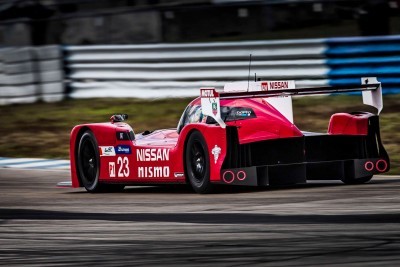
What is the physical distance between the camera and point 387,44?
720 inches

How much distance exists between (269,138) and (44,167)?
5171 mm

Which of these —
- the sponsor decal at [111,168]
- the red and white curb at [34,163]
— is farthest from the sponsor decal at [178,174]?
the red and white curb at [34,163]

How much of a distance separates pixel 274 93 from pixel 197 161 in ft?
3.12

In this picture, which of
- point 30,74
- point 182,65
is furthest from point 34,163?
point 30,74

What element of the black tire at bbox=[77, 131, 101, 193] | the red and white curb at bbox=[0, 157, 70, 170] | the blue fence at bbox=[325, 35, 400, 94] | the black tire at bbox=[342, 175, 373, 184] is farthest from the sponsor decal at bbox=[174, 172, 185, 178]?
the blue fence at bbox=[325, 35, 400, 94]

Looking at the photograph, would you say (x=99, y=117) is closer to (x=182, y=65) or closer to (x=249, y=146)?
(x=182, y=65)

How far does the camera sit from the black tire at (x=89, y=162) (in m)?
12.8

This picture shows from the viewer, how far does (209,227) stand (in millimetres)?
8883

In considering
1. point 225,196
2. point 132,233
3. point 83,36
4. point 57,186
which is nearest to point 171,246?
point 132,233

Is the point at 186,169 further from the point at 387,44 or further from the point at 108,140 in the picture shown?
the point at 387,44

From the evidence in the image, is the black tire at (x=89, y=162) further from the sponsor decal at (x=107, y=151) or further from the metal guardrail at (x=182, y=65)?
the metal guardrail at (x=182, y=65)

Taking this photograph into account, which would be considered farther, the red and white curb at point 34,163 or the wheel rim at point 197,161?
the red and white curb at point 34,163

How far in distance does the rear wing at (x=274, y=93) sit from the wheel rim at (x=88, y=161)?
68.3 inches

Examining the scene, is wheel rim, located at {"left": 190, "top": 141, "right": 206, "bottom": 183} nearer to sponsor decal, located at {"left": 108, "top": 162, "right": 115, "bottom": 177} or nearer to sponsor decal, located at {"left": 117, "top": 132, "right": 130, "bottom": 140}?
sponsor decal, located at {"left": 117, "top": 132, "right": 130, "bottom": 140}
